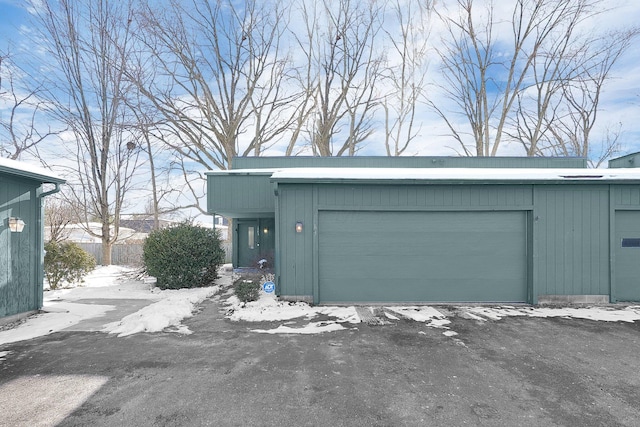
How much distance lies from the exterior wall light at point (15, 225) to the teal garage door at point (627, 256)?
12261 mm

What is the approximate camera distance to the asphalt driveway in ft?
8.77

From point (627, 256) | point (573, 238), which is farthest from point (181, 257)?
point (627, 256)

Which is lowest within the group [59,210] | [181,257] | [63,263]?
[63,263]

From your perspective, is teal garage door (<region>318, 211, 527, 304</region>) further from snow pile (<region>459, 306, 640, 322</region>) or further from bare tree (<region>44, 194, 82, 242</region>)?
bare tree (<region>44, 194, 82, 242</region>)

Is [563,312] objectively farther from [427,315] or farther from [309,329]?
[309,329]

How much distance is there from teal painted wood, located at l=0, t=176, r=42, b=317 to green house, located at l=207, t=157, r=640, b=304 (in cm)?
477

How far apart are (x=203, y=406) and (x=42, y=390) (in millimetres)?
1874

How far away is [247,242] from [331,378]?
9.57 metres

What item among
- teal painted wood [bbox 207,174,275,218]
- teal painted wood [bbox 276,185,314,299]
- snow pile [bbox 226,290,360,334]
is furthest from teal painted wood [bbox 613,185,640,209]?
teal painted wood [bbox 207,174,275,218]

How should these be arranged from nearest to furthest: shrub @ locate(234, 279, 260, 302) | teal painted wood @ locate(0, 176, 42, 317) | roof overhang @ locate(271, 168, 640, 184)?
teal painted wood @ locate(0, 176, 42, 317) < roof overhang @ locate(271, 168, 640, 184) < shrub @ locate(234, 279, 260, 302)

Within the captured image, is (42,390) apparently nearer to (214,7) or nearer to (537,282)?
(537,282)

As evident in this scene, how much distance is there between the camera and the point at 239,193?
9.55 meters

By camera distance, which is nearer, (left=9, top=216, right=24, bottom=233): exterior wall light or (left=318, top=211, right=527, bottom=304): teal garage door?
(left=9, top=216, right=24, bottom=233): exterior wall light

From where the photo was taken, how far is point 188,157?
17.1 metres
